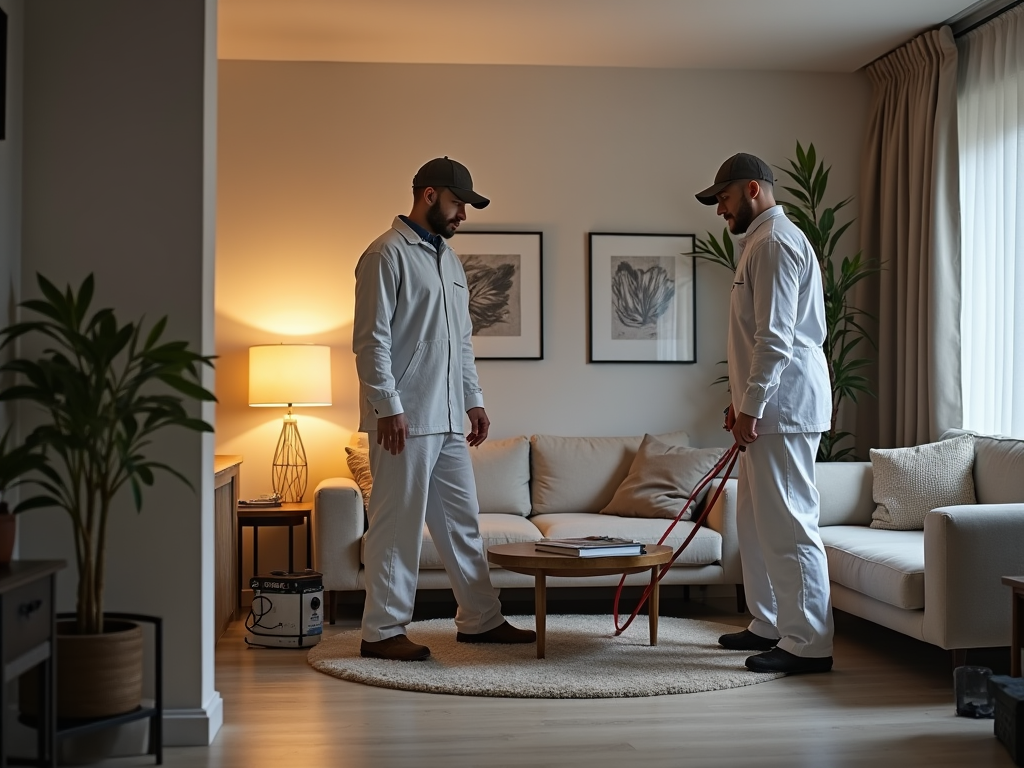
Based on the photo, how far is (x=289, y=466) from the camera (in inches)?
212

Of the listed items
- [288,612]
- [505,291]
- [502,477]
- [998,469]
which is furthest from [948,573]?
[505,291]

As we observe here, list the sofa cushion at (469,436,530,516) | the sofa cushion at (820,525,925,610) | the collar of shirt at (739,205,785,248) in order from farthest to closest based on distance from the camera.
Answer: the sofa cushion at (469,436,530,516) → the collar of shirt at (739,205,785,248) → the sofa cushion at (820,525,925,610)

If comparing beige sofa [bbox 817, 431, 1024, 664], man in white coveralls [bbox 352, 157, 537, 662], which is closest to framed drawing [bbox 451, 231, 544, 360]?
man in white coveralls [bbox 352, 157, 537, 662]

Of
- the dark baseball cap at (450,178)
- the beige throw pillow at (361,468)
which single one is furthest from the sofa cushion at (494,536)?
the dark baseball cap at (450,178)

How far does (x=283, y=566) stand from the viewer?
5.45 metres

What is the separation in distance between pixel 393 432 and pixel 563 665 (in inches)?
38.7

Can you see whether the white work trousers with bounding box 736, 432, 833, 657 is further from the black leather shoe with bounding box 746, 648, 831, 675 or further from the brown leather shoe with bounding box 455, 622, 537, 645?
the brown leather shoe with bounding box 455, 622, 537, 645

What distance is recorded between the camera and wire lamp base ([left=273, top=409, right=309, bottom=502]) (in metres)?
5.37

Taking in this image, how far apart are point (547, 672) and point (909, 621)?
1.22m

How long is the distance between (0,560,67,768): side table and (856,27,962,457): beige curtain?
12.9 ft

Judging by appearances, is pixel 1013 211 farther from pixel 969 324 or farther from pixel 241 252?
pixel 241 252

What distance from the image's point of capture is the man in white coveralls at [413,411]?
12.3 ft

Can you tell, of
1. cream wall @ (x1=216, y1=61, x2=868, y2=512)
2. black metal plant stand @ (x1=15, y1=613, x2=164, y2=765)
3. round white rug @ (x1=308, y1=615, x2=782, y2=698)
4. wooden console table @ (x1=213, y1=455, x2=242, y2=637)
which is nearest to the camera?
black metal plant stand @ (x1=15, y1=613, x2=164, y2=765)

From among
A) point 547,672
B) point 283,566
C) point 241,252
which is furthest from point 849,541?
point 241,252
